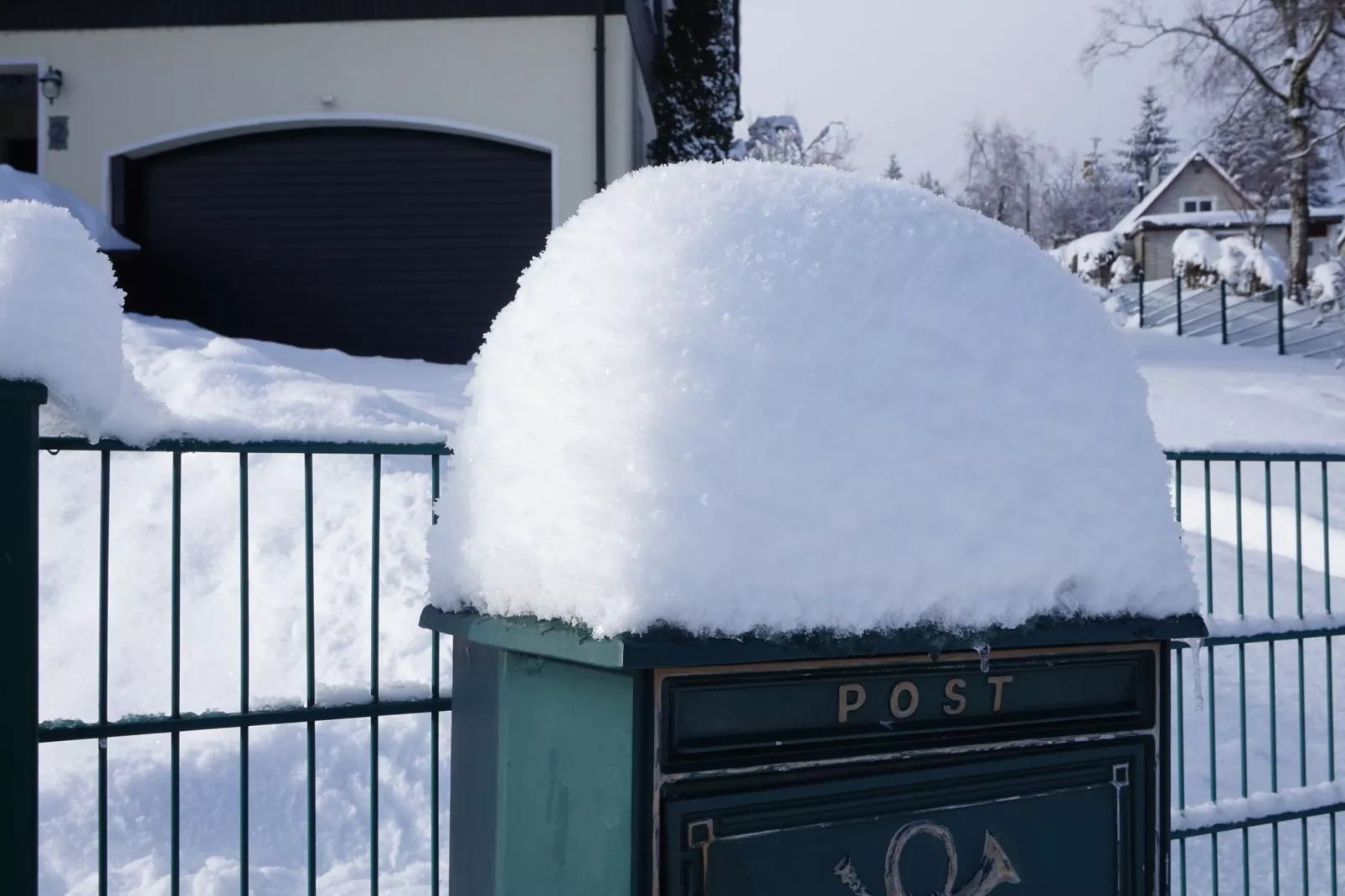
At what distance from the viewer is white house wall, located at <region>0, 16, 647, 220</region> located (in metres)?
11.9

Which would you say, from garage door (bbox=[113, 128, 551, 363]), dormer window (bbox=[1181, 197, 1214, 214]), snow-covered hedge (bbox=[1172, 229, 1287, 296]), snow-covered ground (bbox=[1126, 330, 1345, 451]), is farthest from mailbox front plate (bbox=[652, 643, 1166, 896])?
dormer window (bbox=[1181, 197, 1214, 214])

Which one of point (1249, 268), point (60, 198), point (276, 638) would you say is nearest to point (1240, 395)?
point (276, 638)

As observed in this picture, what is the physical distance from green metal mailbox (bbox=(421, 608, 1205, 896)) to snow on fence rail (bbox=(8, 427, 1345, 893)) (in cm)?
67

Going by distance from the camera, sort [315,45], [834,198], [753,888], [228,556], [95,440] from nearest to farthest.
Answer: [753,888] → [834,198] → [95,440] → [228,556] → [315,45]

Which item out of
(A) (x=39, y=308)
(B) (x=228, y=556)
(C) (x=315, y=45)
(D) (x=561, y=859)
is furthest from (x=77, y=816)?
(C) (x=315, y=45)

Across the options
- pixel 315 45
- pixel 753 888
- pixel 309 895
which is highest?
pixel 315 45

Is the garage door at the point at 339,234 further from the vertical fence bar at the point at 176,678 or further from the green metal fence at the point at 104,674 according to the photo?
the vertical fence bar at the point at 176,678

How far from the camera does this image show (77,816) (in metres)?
4.28

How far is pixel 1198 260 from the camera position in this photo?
27.3m

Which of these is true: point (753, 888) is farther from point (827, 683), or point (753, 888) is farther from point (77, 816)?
point (77, 816)

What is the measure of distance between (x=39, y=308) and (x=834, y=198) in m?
1.30

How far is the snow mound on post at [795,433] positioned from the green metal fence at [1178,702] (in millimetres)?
651

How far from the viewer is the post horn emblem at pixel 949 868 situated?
5.44 feet

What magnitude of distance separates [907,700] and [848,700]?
10 centimetres
